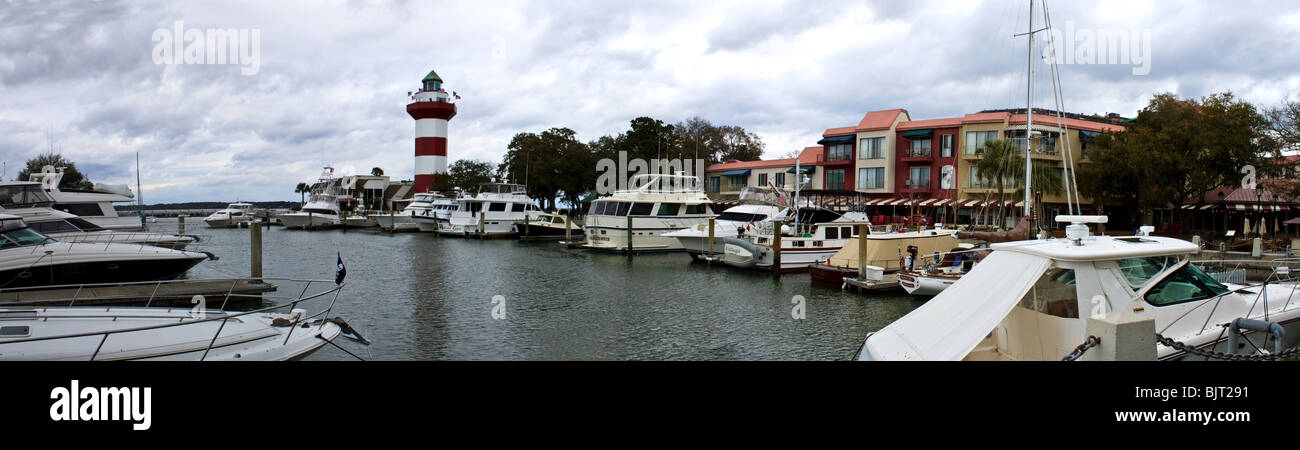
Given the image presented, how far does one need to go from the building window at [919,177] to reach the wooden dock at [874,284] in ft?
97.2

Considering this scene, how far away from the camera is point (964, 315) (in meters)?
7.39

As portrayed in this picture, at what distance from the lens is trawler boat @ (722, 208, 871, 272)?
2711 centimetres

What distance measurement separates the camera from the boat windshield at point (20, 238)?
16.7m

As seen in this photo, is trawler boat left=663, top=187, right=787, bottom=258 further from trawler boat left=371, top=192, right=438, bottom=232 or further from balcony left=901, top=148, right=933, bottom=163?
trawler boat left=371, top=192, right=438, bottom=232

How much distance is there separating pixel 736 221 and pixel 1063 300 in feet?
88.2

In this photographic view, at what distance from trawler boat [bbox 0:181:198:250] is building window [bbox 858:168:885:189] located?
141 feet

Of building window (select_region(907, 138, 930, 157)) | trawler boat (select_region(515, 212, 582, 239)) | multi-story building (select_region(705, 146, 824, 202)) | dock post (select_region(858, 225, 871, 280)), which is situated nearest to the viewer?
dock post (select_region(858, 225, 871, 280))

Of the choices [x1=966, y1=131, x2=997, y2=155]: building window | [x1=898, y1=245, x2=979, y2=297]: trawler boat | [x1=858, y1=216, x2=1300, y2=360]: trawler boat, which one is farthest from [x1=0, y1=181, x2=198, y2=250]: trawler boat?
[x1=966, y1=131, x2=997, y2=155]: building window

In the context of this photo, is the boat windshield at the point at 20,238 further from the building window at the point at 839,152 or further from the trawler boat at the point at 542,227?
the building window at the point at 839,152
